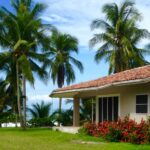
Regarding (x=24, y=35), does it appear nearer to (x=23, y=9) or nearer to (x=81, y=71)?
(x=23, y=9)

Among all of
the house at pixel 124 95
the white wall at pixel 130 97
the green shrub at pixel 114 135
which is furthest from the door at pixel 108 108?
the green shrub at pixel 114 135

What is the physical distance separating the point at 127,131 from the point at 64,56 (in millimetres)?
23573

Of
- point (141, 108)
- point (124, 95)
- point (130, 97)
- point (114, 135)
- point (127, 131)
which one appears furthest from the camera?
point (124, 95)

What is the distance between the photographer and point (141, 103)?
70.1 feet

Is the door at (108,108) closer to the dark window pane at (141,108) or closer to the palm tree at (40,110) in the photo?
the dark window pane at (141,108)

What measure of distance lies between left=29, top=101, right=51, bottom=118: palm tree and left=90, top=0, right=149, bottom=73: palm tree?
6.20m

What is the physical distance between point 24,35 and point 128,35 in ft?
32.8

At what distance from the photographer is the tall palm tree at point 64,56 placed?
42438 millimetres

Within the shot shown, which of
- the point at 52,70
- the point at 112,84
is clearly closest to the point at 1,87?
the point at 52,70

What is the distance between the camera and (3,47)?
109 feet

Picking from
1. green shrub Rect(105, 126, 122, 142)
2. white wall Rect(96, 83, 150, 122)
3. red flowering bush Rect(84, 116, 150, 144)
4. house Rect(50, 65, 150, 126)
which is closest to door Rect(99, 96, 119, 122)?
house Rect(50, 65, 150, 126)

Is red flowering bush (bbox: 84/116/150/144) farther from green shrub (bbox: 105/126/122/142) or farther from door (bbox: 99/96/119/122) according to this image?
door (bbox: 99/96/119/122)

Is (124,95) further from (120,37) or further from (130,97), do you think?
(120,37)

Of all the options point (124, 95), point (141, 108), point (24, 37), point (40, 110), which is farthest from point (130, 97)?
point (40, 110)
